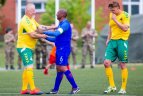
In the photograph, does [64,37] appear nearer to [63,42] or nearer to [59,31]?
[63,42]

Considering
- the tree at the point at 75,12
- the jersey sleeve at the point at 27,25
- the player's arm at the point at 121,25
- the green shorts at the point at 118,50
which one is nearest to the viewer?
the player's arm at the point at 121,25

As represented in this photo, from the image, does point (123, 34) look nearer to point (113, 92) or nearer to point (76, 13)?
point (113, 92)

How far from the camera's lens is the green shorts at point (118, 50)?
16297mm

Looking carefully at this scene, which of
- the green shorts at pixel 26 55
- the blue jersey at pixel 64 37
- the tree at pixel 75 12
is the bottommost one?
the tree at pixel 75 12

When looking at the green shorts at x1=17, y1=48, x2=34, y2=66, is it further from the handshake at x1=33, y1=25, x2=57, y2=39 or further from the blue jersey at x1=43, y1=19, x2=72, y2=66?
the blue jersey at x1=43, y1=19, x2=72, y2=66

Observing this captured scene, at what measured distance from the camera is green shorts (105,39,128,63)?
1630 centimetres

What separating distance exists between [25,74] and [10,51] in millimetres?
16414

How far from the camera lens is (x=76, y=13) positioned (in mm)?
56719

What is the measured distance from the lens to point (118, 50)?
16344 mm

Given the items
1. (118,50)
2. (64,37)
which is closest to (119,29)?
(118,50)

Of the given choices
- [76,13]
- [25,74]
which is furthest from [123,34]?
[76,13]

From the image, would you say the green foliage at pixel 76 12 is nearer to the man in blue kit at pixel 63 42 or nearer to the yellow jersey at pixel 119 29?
the yellow jersey at pixel 119 29

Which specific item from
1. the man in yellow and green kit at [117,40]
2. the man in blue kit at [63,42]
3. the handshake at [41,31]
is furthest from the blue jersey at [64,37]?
the man in yellow and green kit at [117,40]

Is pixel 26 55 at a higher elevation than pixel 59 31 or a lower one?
lower
